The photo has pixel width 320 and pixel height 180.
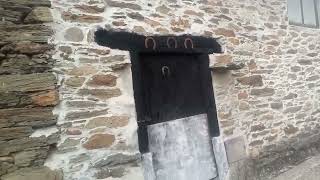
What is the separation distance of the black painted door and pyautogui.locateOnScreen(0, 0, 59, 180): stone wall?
1237 millimetres

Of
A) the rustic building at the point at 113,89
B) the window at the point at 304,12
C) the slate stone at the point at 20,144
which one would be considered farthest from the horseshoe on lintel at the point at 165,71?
the window at the point at 304,12

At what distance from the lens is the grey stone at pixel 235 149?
500 centimetres

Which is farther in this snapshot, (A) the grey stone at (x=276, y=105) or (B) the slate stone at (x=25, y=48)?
(A) the grey stone at (x=276, y=105)

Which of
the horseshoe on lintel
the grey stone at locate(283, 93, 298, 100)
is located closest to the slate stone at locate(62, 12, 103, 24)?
the horseshoe on lintel

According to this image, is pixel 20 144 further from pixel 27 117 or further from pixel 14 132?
pixel 27 117

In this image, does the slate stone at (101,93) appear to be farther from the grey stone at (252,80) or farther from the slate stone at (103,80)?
the grey stone at (252,80)

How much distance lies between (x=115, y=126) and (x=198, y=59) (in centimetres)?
165

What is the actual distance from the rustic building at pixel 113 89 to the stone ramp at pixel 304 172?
0.01 meters

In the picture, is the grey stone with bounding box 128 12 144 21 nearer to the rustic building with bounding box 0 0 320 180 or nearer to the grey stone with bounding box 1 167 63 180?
the rustic building with bounding box 0 0 320 180

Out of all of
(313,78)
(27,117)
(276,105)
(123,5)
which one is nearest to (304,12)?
(313,78)

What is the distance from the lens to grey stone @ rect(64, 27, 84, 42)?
3605mm

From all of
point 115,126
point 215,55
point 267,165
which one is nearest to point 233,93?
point 215,55

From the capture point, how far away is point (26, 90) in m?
3.26

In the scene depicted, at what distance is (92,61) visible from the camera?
12.3ft
